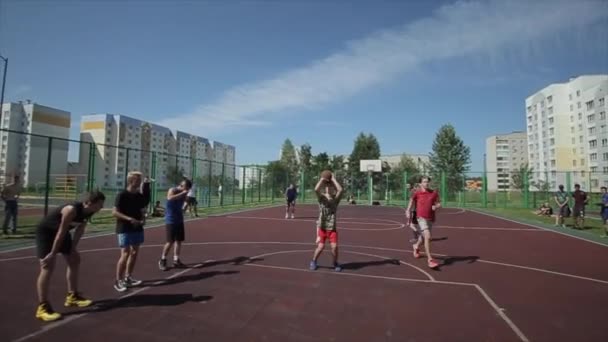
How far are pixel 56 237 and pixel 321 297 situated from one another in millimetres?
3734

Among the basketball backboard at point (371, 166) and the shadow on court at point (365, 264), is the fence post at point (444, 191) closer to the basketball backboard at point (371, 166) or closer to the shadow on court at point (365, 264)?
the basketball backboard at point (371, 166)

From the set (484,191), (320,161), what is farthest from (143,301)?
(320,161)

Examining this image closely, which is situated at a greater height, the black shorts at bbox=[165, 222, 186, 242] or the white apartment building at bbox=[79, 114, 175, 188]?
the white apartment building at bbox=[79, 114, 175, 188]

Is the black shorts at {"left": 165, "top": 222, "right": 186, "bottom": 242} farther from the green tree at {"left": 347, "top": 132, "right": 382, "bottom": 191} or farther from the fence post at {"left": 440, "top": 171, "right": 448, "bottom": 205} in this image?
the green tree at {"left": 347, "top": 132, "right": 382, "bottom": 191}

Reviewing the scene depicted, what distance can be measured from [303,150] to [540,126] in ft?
201

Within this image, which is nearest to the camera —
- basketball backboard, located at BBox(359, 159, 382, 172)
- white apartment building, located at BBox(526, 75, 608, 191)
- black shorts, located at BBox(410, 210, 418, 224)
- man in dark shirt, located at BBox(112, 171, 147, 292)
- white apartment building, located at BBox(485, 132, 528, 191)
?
man in dark shirt, located at BBox(112, 171, 147, 292)

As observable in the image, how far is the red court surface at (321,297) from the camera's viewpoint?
4.25m

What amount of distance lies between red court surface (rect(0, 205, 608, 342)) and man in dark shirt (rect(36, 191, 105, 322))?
0.87ft

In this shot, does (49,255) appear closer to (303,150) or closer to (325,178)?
(325,178)

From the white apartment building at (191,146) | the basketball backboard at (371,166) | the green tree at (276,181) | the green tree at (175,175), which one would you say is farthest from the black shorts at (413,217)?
the white apartment building at (191,146)

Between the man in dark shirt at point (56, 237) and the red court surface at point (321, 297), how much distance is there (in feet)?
0.87

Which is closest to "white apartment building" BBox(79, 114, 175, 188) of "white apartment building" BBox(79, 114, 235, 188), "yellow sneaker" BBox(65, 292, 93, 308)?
"white apartment building" BBox(79, 114, 235, 188)

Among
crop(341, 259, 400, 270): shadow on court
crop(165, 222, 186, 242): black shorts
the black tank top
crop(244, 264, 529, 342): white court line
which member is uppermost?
the black tank top

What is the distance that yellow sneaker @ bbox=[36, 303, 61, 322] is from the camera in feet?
14.4
